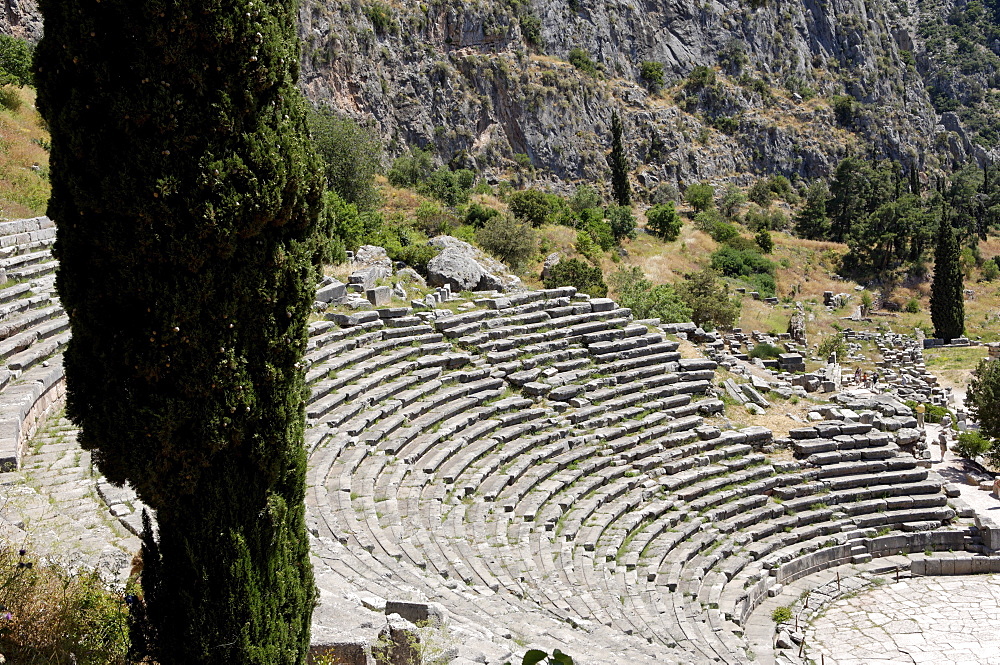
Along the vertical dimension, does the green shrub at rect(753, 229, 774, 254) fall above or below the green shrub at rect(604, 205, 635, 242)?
below

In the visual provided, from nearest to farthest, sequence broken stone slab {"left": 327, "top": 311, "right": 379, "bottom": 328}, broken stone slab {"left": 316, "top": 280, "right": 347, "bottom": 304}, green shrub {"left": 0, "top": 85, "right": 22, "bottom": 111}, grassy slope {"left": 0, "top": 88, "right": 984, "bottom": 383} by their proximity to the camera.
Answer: broken stone slab {"left": 327, "top": 311, "right": 379, "bottom": 328} < broken stone slab {"left": 316, "top": 280, "right": 347, "bottom": 304} < grassy slope {"left": 0, "top": 88, "right": 984, "bottom": 383} < green shrub {"left": 0, "top": 85, "right": 22, "bottom": 111}

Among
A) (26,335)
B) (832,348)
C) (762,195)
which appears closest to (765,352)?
(832,348)

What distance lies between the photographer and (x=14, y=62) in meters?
31.0

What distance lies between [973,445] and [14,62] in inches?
1343

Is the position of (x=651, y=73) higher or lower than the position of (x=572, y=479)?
higher

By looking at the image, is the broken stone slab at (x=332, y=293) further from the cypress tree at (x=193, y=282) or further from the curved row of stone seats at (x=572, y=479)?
the cypress tree at (x=193, y=282)

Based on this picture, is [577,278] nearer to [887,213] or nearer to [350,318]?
[350,318]

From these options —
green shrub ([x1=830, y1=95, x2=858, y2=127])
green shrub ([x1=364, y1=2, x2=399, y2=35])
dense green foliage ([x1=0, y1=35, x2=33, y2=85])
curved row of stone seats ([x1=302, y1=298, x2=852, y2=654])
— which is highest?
green shrub ([x1=364, y1=2, x2=399, y2=35])

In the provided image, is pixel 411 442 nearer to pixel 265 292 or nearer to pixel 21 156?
pixel 265 292

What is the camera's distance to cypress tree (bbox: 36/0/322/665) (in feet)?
19.5

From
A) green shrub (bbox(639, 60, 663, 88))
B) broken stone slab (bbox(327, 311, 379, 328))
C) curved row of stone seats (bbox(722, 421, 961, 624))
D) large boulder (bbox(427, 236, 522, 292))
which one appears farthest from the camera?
green shrub (bbox(639, 60, 663, 88))

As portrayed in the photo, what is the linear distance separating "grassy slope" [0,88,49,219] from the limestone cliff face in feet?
108

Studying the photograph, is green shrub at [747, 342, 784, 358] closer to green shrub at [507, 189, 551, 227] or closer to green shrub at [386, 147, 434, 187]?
green shrub at [507, 189, 551, 227]

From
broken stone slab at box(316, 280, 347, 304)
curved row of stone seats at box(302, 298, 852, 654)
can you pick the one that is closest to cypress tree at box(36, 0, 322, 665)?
curved row of stone seats at box(302, 298, 852, 654)
